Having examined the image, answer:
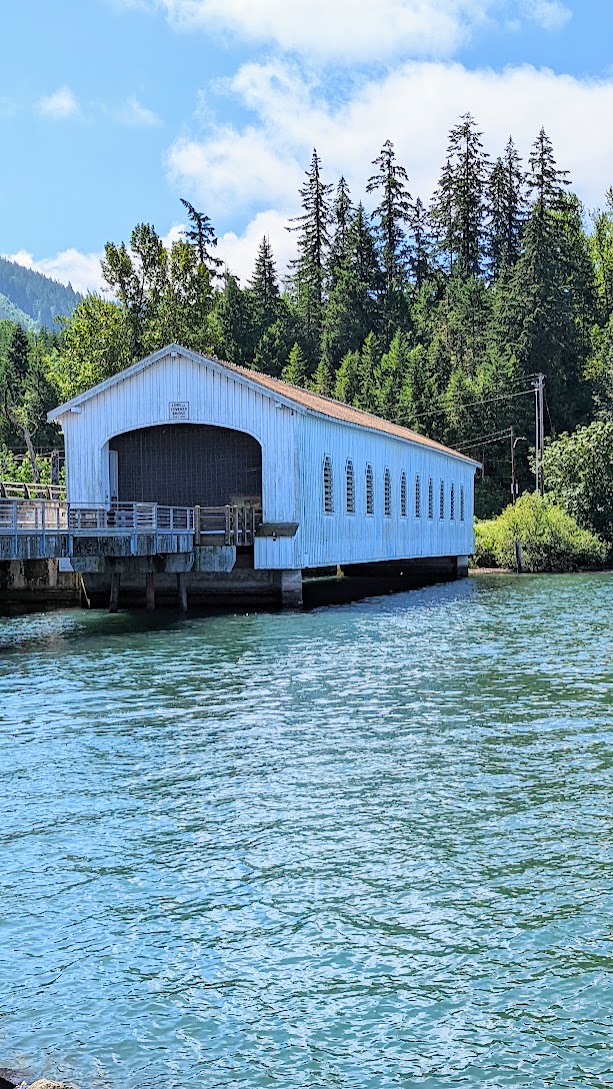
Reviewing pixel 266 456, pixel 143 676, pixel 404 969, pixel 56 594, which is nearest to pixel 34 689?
pixel 143 676

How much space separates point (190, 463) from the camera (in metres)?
35.1

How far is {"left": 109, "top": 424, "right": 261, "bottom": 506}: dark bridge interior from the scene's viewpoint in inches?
1366

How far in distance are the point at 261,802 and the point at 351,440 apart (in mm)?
26157

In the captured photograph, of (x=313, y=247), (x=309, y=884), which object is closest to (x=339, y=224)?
(x=313, y=247)

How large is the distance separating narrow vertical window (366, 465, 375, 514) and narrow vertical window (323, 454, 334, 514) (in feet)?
13.0

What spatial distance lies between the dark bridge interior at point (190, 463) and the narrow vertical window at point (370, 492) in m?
4.90

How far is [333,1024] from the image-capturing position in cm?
630

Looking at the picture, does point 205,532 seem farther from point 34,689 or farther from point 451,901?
point 451,901

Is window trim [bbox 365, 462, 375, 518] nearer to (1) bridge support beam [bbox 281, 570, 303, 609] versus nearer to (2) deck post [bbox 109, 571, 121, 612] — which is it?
(1) bridge support beam [bbox 281, 570, 303, 609]

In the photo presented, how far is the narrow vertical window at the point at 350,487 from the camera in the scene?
35.9 meters

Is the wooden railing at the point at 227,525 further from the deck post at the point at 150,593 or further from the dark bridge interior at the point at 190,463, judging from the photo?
the dark bridge interior at the point at 190,463

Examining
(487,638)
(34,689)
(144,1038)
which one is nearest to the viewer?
(144,1038)

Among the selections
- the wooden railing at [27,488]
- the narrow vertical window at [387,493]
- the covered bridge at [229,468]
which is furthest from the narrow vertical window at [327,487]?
the wooden railing at [27,488]

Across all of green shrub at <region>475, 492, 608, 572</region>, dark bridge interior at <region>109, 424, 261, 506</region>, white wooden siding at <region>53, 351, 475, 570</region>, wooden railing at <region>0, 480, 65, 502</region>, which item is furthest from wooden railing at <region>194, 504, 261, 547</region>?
green shrub at <region>475, 492, 608, 572</region>
